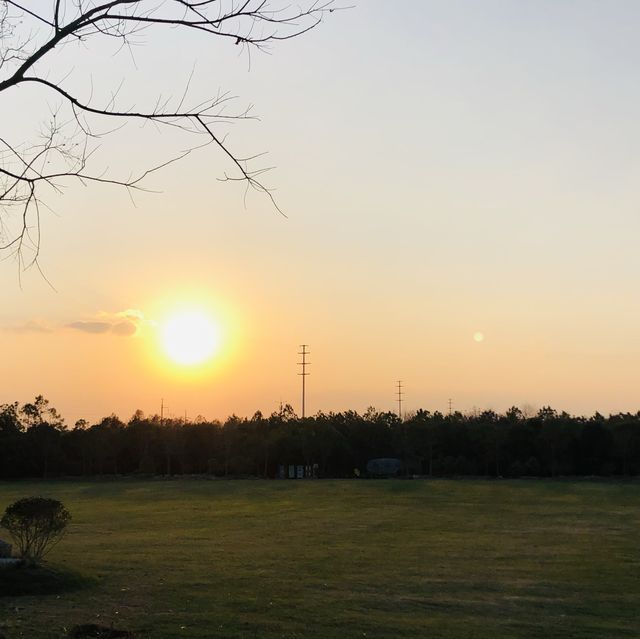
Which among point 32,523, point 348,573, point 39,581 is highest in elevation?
point 32,523

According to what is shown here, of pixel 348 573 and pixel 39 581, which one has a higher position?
pixel 39 581

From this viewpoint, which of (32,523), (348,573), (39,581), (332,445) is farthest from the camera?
(332,445)

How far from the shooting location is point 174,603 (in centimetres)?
1279

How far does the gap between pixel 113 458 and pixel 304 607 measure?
6477cm

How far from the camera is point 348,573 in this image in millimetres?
16312


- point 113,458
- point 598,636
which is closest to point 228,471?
point 113,458

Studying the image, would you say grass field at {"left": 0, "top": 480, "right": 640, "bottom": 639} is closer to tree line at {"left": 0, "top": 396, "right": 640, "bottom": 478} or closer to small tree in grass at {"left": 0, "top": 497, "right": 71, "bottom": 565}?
small tree in grass at {"left": 0, "top": 497, "right": 71, "bottom": 565}

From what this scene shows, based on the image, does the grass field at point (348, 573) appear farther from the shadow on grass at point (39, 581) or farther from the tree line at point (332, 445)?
the tree line at point (332, 445)

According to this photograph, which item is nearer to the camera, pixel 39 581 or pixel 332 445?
pixel 39 581

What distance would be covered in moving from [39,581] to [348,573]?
5995mm

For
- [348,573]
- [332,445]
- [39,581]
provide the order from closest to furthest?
1. [39,581]
2. [348,573]
3. [332,445]

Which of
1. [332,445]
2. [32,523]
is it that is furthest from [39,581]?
[332,445]

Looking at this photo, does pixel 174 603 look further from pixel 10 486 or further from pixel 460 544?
pixel 10 486

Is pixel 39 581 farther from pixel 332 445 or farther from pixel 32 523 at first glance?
pixel 332 445
